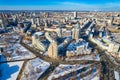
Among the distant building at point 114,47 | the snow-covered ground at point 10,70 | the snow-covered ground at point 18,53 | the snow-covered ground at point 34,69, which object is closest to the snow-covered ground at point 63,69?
the snow-covered ground at point 34,69

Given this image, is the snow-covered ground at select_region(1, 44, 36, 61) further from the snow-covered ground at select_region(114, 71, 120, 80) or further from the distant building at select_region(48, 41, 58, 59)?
the snow-covered ground at select_region(114, 71, 120, 80)

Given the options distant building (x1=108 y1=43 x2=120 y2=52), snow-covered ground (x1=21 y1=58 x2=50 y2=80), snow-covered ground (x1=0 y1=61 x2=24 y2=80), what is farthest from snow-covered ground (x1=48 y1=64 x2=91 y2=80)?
distant building (x1=108 y1=43 x2=120 y2=52)

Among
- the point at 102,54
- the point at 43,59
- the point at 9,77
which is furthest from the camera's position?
the point at 102,54

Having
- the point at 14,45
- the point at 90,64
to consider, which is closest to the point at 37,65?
the point at 90,64

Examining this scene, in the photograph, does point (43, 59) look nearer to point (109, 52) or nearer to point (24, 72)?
point (24, 72)

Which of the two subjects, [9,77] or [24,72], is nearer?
[9,77]

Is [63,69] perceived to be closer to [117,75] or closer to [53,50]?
[53,50]
